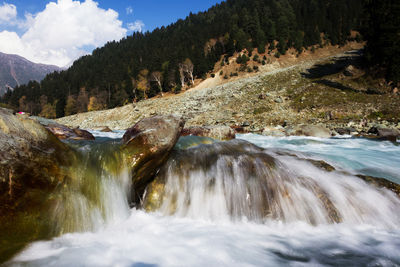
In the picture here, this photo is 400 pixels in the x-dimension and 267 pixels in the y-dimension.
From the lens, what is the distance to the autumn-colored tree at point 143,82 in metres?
52.9

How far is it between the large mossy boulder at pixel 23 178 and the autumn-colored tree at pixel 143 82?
174 feet

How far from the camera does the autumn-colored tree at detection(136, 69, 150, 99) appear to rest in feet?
174

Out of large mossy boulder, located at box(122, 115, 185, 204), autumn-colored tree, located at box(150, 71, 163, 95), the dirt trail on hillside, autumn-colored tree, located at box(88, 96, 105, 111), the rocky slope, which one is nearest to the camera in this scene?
large mossy boulder, located at box(122, 115, 185, 204)

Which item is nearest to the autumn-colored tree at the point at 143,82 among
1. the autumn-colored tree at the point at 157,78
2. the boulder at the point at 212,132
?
the autumn-colored tree at the point at 157,78

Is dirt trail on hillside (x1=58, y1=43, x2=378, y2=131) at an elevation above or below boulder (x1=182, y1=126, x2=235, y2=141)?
above

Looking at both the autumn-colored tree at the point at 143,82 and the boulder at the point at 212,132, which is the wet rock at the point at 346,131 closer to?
→ the boulder at the point at 212,132

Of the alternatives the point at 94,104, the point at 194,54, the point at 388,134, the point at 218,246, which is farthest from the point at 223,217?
the point at 94,104

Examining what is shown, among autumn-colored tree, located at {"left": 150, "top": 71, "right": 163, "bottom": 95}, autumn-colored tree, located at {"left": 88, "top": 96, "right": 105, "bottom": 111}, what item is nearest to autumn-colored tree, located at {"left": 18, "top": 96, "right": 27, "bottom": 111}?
autumn-colored tree, located at {"left": 88, "top": 96, "right": 105, "bottom": 111}

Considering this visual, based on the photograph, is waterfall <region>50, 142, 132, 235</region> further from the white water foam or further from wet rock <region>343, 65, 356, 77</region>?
wet rock <region>343, 65, 356, 77</region>

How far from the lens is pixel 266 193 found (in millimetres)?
3906

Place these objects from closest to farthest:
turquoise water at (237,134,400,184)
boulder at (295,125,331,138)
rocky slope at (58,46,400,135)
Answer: turquoise water at (237,134,400,184) < boulder at (295,125,331,138) < rocky slope at (58,46,400,135)

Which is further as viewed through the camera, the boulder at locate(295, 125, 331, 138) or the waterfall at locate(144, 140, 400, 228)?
the boulder at locate(295, 125, 331, 138)

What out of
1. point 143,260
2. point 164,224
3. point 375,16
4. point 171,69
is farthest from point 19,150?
point 171,69

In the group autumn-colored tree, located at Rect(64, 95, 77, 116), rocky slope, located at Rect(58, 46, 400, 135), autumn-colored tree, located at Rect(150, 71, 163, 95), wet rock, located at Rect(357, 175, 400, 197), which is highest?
autumn-colored tree, located at Rect(150, 71, 163, 95)
